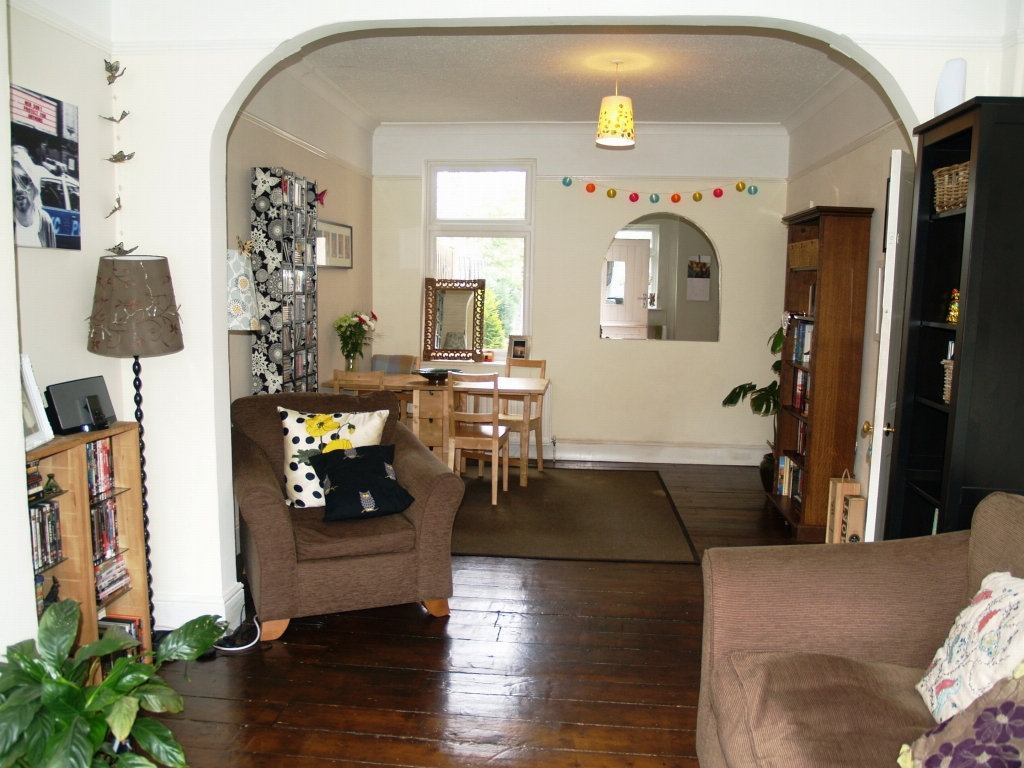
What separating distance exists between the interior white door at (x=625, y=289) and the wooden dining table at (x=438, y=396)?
115cm

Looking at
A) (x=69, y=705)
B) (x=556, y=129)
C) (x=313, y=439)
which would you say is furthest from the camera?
(x=556, y=129)

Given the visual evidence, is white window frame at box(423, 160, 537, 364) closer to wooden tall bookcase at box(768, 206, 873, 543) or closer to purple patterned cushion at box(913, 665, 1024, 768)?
wooden tall bookcase at box(768, 206, 873, 543)

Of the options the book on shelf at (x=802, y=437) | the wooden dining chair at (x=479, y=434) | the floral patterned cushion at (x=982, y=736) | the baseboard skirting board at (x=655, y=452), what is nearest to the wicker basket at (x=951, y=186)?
the floral patterned cushion at (x=982, y=736)

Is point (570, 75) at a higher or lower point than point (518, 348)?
higher

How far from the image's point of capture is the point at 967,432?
Answer: 237 cm

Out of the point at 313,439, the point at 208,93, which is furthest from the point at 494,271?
the point at 208,93

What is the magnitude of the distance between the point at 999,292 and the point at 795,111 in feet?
12.4

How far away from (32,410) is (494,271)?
4.54 meters

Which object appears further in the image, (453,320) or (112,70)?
(453,320)

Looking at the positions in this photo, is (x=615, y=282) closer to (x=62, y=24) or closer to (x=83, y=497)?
(x=62, y=24)

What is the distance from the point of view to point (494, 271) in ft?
21.5

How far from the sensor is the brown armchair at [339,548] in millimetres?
3031

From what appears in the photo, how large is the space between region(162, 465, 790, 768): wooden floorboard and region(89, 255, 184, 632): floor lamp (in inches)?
47.0

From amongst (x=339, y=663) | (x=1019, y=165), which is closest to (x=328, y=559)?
(x=339, y=663)
